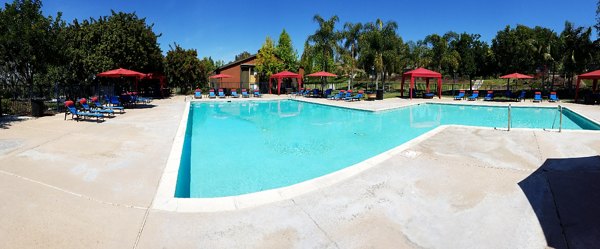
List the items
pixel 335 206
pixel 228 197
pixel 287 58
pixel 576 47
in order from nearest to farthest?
pixel 335 206 < pixel 228 197 < pixel 576 47 < pixel 287 58

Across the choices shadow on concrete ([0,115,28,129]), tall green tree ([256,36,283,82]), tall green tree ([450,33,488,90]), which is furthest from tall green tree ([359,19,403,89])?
shadow on concrete ([0,115,28,129])

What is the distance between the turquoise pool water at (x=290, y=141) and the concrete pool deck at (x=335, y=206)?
1.52 metres

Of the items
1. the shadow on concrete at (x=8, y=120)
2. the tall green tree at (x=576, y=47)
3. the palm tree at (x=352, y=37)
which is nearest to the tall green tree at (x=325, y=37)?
the palm tree at (x=352, y=37)

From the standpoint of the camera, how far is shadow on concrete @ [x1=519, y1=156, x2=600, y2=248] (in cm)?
361

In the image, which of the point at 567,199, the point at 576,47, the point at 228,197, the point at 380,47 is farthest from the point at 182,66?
the point at 576,47

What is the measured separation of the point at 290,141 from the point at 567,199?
26.3 ft

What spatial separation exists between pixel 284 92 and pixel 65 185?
1229 inches

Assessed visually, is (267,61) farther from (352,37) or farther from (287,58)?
(352,37)

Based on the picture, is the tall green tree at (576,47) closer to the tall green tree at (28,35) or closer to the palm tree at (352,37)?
the palm tree at (352,37)

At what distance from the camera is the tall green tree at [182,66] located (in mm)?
32688

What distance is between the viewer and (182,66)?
32.7m

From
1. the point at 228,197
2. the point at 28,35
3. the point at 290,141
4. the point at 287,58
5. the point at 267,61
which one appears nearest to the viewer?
the point at 228,197

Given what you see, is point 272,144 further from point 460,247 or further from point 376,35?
point 376,35

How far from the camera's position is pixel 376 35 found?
32.2m
